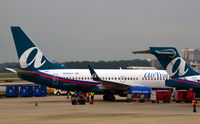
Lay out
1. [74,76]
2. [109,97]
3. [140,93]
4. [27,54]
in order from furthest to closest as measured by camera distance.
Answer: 1. [109,97]
2. [74,76]
3. [27,54]
4. [140,93]

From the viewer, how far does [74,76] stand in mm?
62969

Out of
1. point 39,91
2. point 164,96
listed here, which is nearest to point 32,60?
point 164,96

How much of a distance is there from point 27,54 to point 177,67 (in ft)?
69.6

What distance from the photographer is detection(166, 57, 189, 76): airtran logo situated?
174ft

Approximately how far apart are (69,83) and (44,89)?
760 inches

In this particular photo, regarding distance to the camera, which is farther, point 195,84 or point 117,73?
point 117,73

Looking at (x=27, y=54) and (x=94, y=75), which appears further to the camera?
(x=27, y=54)

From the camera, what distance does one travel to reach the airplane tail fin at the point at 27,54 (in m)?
61.1

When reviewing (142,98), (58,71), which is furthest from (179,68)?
(58,71)

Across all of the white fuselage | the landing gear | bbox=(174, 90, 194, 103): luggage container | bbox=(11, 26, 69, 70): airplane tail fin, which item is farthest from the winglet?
bbox=(174, 90, 194, 103): luggage container

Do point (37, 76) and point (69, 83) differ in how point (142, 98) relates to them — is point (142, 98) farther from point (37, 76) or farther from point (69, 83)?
point (37, 76)

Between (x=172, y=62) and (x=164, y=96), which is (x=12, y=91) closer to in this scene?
(x=164, y=96)

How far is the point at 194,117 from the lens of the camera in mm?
36750

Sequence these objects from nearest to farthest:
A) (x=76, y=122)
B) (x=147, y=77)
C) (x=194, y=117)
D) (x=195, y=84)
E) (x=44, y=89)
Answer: (x=76, y=122)
(x=194, y=117)
(x=195, y=84)
(x=147, y=77)
(x=44, y=89)
